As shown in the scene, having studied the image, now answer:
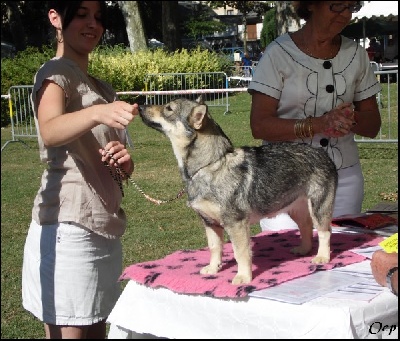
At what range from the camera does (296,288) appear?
218cm

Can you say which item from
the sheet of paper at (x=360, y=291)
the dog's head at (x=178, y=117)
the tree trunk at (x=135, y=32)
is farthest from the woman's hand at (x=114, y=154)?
the tree trunk at (x=135, y=32)

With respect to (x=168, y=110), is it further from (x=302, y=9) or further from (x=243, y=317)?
(x=302, y=9)

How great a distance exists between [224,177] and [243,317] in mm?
442

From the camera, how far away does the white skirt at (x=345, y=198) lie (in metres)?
3.12

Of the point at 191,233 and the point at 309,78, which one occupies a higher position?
the point at 309,78

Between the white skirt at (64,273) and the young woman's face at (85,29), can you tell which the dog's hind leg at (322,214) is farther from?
the young woman's face at (85,29)

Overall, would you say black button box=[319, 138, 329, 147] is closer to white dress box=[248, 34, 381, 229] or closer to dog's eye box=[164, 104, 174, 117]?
white dress box=[248, 34, 381, 229]

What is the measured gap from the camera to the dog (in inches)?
88.9

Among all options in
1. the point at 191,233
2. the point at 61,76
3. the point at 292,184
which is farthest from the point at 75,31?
the point at 191,233

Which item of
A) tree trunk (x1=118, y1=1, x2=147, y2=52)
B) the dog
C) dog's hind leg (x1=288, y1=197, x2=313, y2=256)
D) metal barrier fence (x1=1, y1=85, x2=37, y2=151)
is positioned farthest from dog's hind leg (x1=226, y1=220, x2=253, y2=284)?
tree trunk (x1=118, y1=1, x2=147, y2=52)

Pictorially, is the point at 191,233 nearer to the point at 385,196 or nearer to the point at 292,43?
the point at 385,196

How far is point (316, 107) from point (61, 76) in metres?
1.26

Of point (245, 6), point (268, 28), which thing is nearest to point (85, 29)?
point (268, 28)

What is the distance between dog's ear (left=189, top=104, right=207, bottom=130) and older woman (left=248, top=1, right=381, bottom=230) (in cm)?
74
